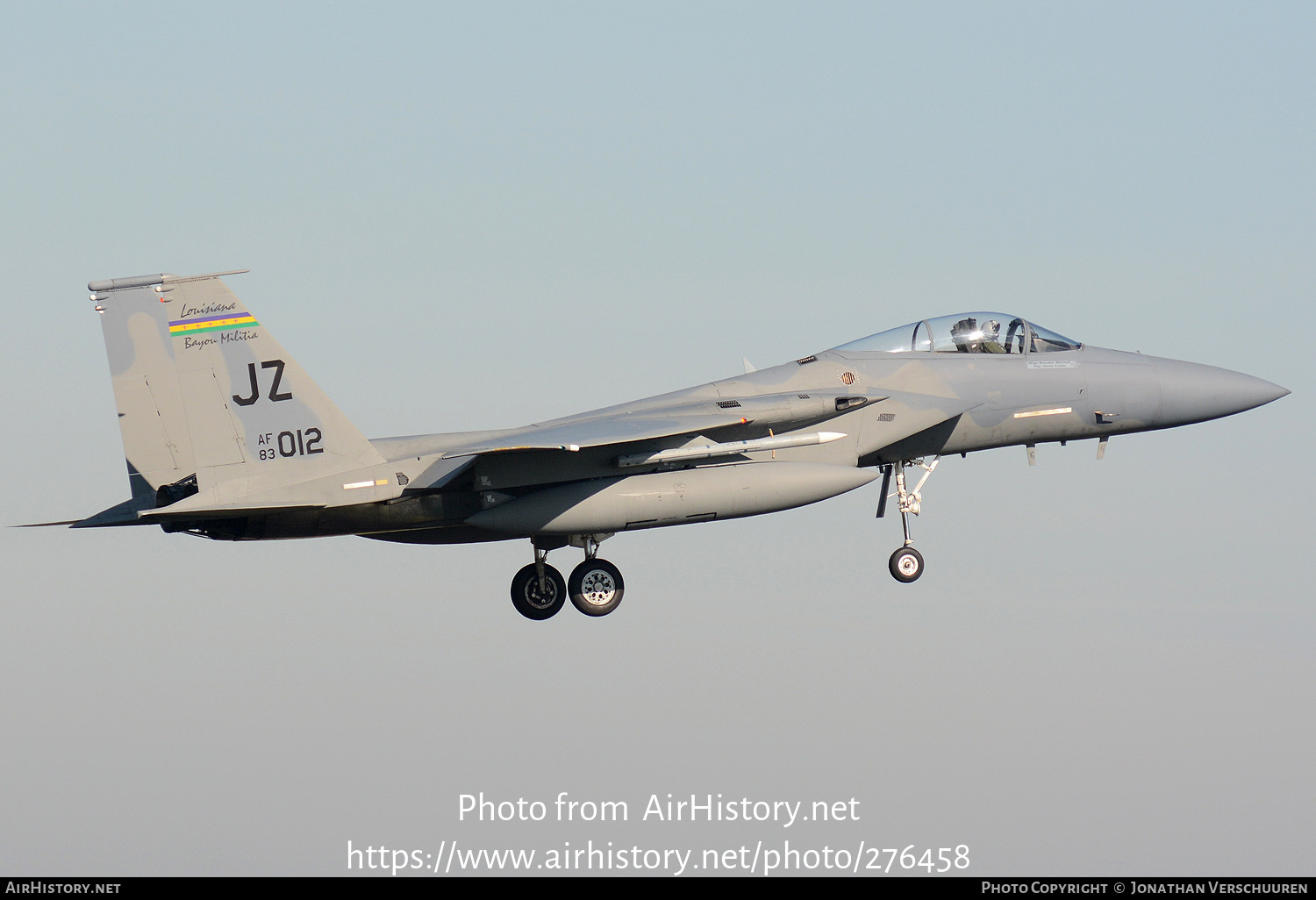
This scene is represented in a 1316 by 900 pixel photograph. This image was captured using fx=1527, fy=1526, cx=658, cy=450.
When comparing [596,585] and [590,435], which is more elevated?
[590,435]

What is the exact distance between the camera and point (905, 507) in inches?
830

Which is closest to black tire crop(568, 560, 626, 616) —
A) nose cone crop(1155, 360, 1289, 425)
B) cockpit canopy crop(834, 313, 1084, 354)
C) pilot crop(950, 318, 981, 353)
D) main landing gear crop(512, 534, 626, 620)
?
main landing gear crop(512, 534, 626, 620)

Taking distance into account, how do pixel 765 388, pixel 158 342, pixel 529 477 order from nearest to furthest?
pixel 158 342
pixel 529 477
pixel 765 388

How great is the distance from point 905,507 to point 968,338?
8.27 feet

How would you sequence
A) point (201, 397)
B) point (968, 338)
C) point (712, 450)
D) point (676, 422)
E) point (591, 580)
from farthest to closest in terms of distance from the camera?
point (968, 338) → point (591, 580) → point (712, 450) → point (676, 422) → point (201, 397)

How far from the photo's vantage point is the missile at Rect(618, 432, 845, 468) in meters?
19.0

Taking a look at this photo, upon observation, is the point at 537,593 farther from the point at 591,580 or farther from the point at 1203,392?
the point at 1203,392

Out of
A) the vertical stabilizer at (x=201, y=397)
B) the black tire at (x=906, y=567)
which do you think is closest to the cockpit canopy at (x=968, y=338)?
the black tire at (x=906, y=567)

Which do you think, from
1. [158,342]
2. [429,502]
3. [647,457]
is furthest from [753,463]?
[158,342]

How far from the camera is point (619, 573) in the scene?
2056cm

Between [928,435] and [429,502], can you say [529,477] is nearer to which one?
[429,502]

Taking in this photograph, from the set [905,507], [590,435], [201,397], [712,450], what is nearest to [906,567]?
[905,507]

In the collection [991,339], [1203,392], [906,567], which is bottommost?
[906,567]

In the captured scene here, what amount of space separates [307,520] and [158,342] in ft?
8.89
